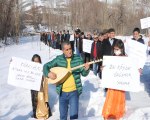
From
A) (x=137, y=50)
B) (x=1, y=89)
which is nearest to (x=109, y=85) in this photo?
(x=137, y=50)

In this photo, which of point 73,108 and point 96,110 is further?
point 96,110

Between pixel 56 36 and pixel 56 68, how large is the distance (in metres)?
29.6

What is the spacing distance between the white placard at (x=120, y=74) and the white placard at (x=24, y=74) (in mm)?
1230

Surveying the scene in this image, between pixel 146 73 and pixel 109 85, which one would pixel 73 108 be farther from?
pixel 146 73

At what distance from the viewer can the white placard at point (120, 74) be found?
20.7ft

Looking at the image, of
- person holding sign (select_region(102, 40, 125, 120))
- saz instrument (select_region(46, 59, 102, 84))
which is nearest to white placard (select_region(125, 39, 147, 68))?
person holding sign (select_region(102, 40, 125, 120))

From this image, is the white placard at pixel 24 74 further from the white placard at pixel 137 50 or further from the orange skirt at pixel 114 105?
the white placard at pixel 137 50

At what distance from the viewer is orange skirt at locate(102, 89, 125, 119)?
669cm

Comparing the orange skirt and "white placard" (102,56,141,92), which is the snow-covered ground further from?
"white placard" (102,56,141,92)

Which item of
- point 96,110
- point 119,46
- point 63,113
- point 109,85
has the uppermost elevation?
point 119,46

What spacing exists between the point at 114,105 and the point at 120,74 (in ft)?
2.11

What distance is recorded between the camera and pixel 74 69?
6227 millimetres

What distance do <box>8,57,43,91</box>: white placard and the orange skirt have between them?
1.32m

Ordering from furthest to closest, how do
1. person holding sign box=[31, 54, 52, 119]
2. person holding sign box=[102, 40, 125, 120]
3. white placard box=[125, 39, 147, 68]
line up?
person holding sign box=[31, 54, 52, 119]
white placard box=[125, 39, 147, 68]
person holding sign box=[102, 40, 125, 120]
